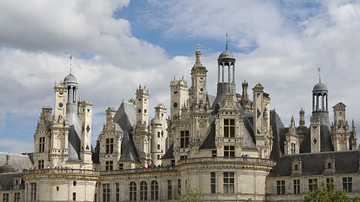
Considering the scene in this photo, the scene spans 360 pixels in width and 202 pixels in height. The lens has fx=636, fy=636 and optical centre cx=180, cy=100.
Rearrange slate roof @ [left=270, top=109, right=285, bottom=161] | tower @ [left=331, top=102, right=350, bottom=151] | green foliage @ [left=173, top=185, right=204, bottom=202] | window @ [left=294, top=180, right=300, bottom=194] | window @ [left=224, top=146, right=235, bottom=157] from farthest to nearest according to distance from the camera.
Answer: tower @ [left=331, top=102, right=350, bottom=151]
slate roof @ [left=270, top=109, right=285, bottom=161]
window @ [left=224, top=146, right=235, bottom=157]
window @ [left=294, top=180, right=300, bottom=194]
green foliage @ [left=173, top=185, right=204, bottom=202]

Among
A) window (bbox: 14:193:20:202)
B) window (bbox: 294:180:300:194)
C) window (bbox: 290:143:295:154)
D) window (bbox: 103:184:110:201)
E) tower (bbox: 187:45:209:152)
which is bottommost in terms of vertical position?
window (bbox: 14:193:20:202)

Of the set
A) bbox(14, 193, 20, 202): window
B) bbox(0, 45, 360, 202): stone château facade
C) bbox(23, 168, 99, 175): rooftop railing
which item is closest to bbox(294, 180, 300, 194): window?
bbox(0, 45, 360, 202): stone château facade

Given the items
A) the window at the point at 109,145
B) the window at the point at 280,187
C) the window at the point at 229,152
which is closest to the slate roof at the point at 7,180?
the window at the point at 109,145

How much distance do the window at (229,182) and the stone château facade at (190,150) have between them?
4.4 inches

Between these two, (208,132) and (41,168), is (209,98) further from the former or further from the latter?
(41,168)

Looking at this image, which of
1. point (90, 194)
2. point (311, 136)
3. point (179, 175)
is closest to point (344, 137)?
point (311, 136)

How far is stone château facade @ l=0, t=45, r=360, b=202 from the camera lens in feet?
232

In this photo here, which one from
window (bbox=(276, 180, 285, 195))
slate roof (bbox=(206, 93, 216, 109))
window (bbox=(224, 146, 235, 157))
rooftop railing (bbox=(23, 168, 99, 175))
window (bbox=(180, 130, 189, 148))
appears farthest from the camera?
slate roof (bbox=(206, 93, 216, 109))

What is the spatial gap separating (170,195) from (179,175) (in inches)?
115

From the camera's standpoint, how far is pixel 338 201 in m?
56.2

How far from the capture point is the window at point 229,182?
70.4 m

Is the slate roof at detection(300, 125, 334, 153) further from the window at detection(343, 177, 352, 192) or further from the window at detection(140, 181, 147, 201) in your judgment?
the window at detection(140, 181, 147, 201)

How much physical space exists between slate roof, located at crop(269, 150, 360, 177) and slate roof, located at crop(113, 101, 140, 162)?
20680 mm

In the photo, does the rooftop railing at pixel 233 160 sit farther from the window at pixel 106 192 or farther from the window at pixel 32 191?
the window at pixel 32 191
